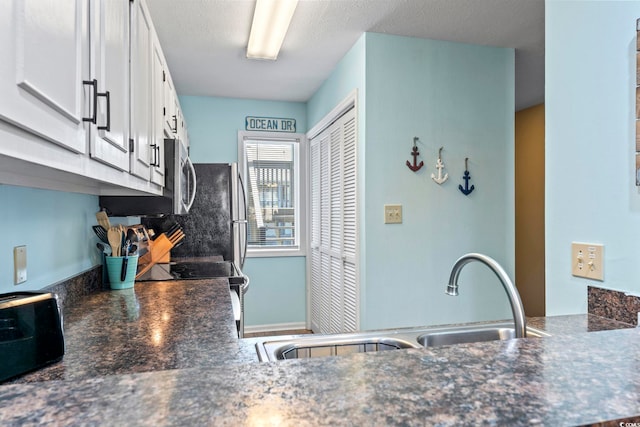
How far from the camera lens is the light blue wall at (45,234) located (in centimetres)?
114

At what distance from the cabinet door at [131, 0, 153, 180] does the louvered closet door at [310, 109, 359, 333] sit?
59.9 inches

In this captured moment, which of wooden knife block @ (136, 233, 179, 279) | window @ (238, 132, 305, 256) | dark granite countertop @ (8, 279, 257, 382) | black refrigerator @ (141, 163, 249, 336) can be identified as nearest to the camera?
dark granite countertop @ (8, 279, 257, 382)

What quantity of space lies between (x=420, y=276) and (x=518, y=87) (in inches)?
88.2

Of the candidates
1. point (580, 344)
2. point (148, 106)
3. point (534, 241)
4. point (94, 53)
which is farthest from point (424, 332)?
point (534, 241)

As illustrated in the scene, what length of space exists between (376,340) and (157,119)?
1.43 m

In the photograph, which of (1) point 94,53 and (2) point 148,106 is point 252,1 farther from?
(1) point 94,53

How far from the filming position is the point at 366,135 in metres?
2.64

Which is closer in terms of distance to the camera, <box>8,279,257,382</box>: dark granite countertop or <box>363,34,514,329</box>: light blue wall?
<box>8,279,257,382</box>: dark granite countertop

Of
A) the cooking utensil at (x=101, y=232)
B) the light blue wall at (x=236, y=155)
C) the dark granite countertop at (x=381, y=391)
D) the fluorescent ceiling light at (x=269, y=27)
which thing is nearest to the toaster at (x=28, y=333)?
the dark granite countertop at (x=381, y=391)

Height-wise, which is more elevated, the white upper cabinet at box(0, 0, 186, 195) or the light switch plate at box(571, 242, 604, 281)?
the white upper cabinet at box(0, 0, 186, 195)

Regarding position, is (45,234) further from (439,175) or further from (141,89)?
(439,175)

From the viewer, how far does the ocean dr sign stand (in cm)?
419

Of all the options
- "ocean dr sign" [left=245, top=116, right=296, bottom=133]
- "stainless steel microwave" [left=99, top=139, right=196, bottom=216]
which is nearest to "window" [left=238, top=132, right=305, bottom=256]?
"ocean dr sign" [left=245, top=116, right=296, bottom=133]

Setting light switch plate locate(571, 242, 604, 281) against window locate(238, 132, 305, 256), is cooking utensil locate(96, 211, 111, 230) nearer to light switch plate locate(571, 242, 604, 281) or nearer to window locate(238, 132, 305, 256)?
light switch plate locate(571, 242, 604, 281)
